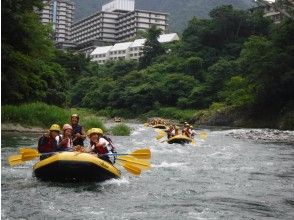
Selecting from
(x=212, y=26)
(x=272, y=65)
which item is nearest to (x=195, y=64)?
(x=212, y=26)

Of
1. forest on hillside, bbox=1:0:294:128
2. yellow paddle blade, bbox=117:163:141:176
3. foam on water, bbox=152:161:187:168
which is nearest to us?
yellow paddle blade, bbox=117:163:141:176

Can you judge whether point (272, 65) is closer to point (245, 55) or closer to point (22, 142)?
point (245, 55)

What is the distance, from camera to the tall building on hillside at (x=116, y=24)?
4518 inches

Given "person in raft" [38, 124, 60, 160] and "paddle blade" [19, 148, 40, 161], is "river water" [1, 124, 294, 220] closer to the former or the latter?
"paddle blade" [19, 148, 40, 161]

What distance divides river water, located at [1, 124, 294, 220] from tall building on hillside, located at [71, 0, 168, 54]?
99.7 metres

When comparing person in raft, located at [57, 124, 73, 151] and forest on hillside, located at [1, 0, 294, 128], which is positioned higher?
forest on hillside, located at [1, 0, 294, 128]

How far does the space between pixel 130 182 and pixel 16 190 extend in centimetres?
262

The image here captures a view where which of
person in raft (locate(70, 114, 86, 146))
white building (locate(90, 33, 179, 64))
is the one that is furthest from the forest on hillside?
white building (locate(90, 33, 179, 64))

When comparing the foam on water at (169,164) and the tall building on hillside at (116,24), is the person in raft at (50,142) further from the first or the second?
the tall building on hillside at (116,24)

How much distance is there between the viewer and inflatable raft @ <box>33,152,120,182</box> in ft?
30.6

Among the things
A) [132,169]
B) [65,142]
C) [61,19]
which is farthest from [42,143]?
[61,19]

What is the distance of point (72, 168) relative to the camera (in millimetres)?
9383

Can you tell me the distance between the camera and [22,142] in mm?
18172

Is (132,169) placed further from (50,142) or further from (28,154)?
(28,154)
